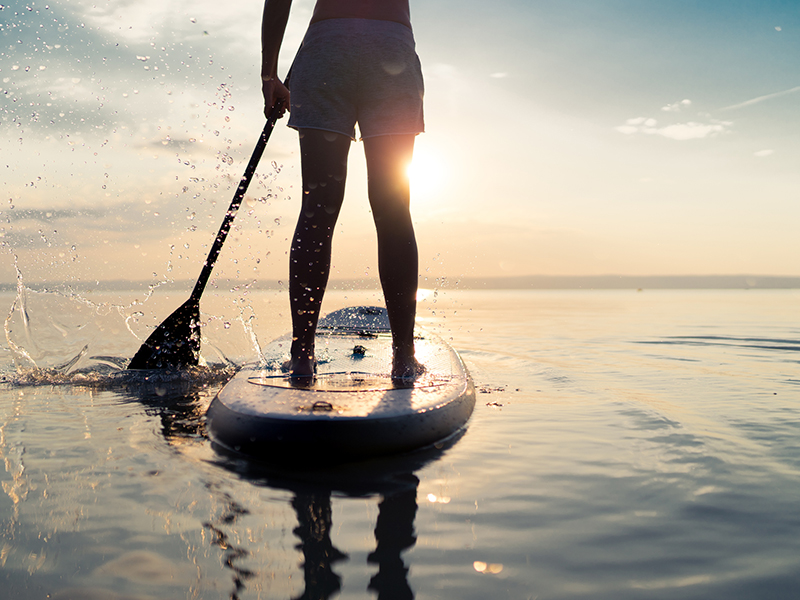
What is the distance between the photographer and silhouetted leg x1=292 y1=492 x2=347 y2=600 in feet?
2.88

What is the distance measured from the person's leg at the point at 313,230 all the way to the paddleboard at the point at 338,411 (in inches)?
8.6

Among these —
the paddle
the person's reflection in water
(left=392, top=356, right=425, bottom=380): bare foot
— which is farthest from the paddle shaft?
the person's reflection in water

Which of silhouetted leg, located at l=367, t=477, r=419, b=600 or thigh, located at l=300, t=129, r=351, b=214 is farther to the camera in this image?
thigh, located at l=300, t=129, r=351, b=214

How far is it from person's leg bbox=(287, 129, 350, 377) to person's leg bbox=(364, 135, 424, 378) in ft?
0.48

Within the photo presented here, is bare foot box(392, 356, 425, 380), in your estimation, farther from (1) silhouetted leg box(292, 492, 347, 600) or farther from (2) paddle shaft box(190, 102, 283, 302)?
(2) paddle shaft box(190, 102, 283, 302)

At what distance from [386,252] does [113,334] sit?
588 cm

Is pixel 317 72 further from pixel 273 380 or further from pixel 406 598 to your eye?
pixel 406 598

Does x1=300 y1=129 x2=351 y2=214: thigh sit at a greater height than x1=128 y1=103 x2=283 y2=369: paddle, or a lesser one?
greater

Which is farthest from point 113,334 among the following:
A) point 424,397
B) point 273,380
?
point 424,397

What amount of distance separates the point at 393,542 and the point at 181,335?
2650 millimetres

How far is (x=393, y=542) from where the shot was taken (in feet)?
3.40

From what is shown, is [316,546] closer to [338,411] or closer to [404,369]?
[338,411]

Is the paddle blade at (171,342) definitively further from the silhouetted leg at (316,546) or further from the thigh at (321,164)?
the silhouetted leg at (316,546)

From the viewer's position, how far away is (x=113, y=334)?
21.8 feet
